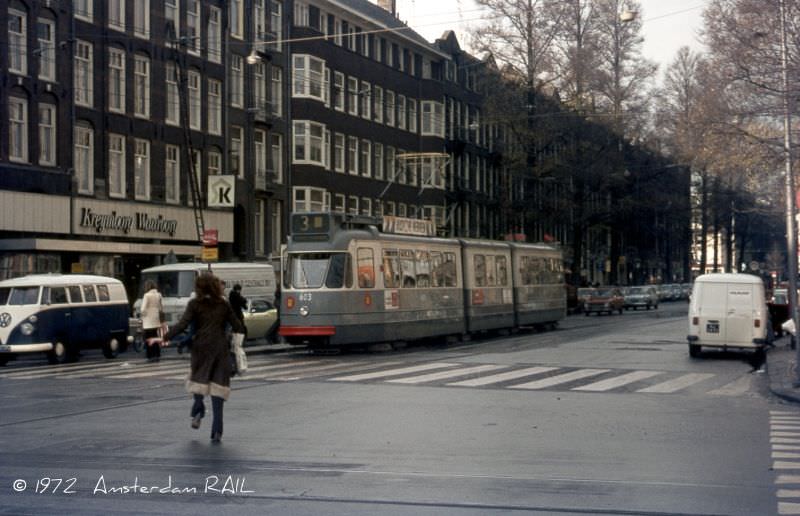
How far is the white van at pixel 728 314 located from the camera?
99.6ft

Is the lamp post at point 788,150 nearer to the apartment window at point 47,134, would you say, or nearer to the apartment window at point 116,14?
the apartment window at point 47,134

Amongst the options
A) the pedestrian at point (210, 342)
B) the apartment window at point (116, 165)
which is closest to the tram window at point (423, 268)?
the apartment window at point (116, 165)

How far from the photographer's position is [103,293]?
102 ft

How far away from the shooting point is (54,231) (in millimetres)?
43438

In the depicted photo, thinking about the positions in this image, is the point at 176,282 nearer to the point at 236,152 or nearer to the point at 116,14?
the point at 116,14

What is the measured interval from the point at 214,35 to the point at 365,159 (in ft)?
55.5

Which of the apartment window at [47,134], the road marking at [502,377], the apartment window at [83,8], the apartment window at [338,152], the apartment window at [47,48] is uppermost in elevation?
the apartment window at [83,8]

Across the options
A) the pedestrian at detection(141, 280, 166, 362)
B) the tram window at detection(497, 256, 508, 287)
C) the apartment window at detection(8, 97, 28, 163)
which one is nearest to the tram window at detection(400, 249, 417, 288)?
the pedestrian at detection(141, 280, 166, 362)

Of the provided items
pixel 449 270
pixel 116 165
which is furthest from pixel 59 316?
pixel 116 165

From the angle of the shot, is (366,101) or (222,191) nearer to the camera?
(222,191)

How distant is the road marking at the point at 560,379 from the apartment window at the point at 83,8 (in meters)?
26.7

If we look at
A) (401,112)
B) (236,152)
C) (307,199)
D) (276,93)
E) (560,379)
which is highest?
(401,112)

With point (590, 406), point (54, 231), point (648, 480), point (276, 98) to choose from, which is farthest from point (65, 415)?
point (276, 98)

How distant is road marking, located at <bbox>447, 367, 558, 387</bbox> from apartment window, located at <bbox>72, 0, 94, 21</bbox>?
84.6 feet
